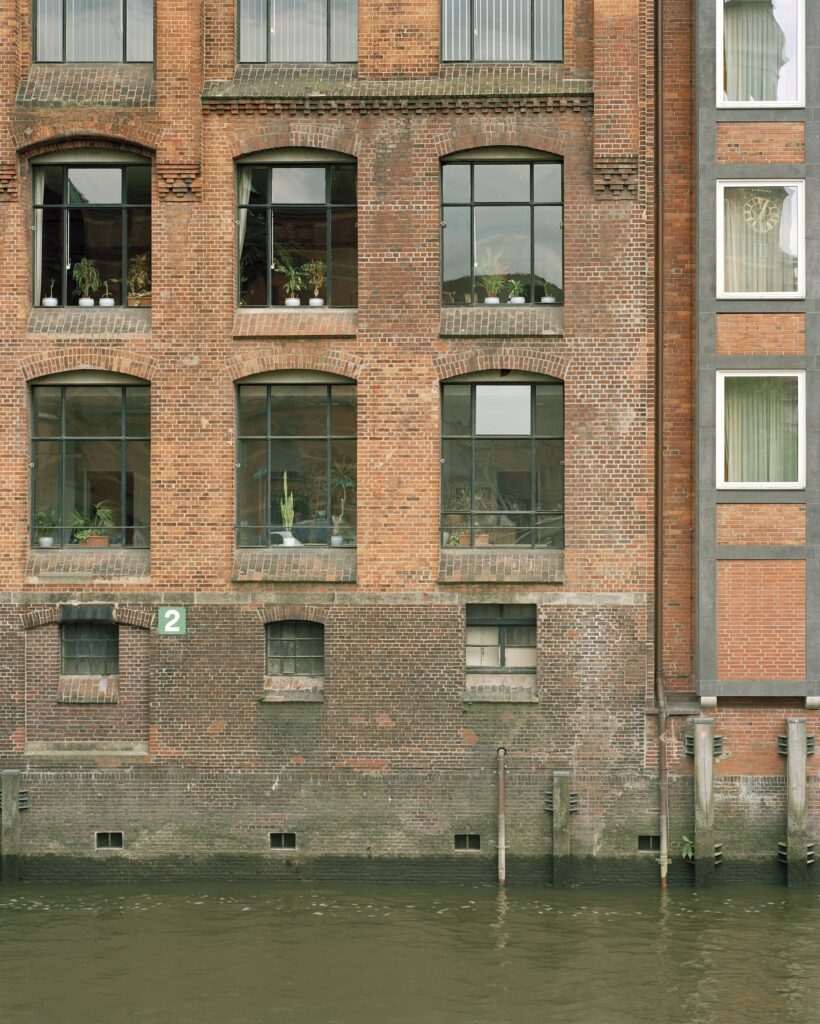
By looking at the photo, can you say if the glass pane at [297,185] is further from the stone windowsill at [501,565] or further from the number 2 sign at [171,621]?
the number 2 sign at [171,621]

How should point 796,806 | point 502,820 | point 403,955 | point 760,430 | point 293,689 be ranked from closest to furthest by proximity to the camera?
1. point 403,955
2. point 796,806
3. point 502,820
4. point 760,430
5. point 293,689

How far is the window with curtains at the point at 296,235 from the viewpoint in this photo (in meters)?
21.9

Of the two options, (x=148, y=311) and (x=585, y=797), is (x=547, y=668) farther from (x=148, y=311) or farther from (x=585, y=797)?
(x=148, y=311)

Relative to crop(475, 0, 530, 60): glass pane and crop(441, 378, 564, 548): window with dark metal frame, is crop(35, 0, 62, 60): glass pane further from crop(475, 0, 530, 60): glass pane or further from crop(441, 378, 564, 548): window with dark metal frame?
crop(441, 378, 564, 548): window with dark metal frame

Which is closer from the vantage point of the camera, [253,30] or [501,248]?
[501,248]

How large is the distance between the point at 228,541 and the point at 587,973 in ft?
28.0

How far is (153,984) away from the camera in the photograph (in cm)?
1658

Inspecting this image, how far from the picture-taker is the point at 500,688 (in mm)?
21406

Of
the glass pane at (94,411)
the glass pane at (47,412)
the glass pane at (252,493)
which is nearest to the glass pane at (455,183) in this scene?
the glass pane at (252,493)

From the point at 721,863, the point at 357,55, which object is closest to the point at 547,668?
the point at 721,863

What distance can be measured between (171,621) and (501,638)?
16.6 feet

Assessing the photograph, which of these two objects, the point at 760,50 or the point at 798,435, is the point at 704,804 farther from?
the point at 760,50

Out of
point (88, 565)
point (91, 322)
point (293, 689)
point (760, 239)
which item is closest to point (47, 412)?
point (91, 322)

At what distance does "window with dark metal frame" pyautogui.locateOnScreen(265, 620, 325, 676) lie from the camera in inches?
854
